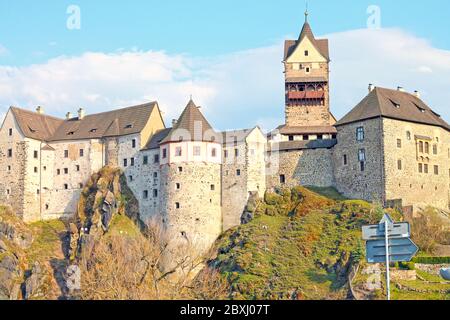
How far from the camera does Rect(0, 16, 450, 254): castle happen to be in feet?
257

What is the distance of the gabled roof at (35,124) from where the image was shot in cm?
9206

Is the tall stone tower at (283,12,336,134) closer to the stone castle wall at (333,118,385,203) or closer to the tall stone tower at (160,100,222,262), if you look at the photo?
the stone castle wall at (333,118,385,203)

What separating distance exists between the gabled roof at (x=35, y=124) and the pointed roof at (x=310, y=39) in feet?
85.8

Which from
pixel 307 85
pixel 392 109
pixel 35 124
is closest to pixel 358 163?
pixel 392 109

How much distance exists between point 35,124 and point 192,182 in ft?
75.6

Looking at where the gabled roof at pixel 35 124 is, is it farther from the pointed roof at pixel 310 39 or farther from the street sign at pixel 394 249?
the street sign at pixel 394 249

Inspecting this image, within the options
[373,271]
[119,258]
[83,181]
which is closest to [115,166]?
[83,181]

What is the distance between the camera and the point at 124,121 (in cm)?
9062

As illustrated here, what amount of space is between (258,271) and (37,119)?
35584 millimetres

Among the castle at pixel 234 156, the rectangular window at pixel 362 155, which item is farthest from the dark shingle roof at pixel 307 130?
the rectangular window at pixel 362 155

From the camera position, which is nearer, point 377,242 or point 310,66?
point 377,242
